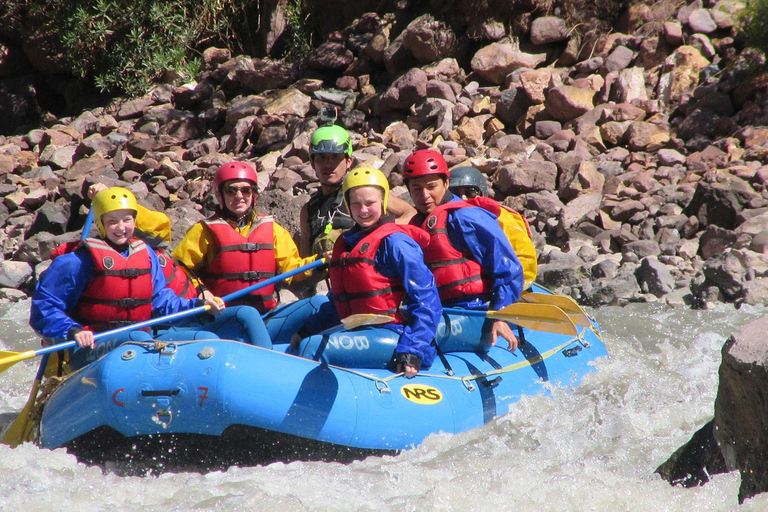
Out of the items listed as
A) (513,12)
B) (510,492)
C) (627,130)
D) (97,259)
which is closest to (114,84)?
(513,12)

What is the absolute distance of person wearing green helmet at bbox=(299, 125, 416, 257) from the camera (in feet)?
16.0

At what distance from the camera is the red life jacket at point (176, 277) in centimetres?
451

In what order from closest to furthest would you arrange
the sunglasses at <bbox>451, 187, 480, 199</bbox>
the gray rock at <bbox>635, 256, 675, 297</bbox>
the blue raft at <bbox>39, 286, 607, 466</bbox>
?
the blue raft at <bbox>39, 286, 607, 466</bbox> → the sunglasses at <bbox>451, 187, 480, 199</bbox> → the gray rock at <bbox>635, 256, 675, 297</bbox>

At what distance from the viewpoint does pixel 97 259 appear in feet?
13.3

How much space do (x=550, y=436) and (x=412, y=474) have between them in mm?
974

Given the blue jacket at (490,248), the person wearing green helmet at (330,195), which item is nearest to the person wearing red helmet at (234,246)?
the person wearing green helmet at (330,195)

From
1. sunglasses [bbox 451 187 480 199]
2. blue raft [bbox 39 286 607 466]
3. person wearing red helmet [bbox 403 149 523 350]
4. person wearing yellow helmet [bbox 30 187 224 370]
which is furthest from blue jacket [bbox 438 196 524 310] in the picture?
person wearing yellow helmet [bbox 30 187 224 370]

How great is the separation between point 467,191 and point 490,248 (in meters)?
0.88

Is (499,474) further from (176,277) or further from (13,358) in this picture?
(13,358)

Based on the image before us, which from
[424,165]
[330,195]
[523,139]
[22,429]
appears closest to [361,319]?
[424,165]

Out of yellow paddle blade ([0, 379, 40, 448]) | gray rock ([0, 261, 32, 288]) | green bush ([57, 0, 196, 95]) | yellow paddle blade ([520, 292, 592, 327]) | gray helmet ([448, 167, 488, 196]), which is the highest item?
green bush ([57, 0, 196, 95])

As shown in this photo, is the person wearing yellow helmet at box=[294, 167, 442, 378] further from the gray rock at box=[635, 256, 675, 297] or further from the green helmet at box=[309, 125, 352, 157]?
the gray rock at box=[635, 256, 675, 297]

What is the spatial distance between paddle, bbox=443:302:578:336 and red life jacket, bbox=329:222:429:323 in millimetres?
430

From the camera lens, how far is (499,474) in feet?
11.4
